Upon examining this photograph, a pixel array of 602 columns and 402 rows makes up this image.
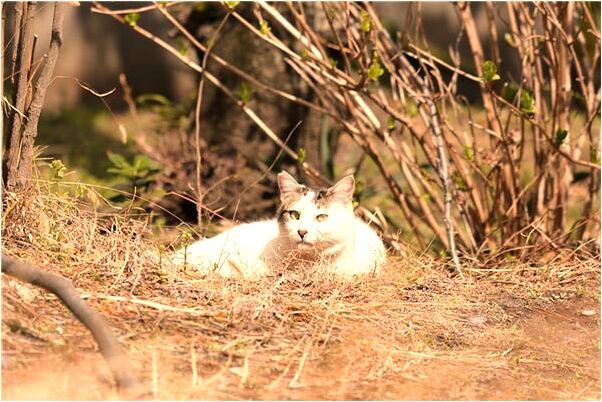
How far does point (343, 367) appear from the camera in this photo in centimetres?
323

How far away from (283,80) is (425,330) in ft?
10.8

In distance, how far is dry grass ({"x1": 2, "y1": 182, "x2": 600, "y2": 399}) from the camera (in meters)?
3.08

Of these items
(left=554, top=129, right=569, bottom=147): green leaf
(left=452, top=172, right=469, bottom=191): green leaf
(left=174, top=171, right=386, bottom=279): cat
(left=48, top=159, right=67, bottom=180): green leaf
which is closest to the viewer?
(left=48, top=159, right=67, bottom=180): green leaf

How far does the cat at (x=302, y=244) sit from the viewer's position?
4191mm

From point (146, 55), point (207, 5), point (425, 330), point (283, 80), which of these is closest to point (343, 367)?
point (425, 330)

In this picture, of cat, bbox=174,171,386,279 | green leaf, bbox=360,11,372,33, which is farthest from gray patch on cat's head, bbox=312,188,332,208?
green leaf, bbox=360,11,372,33

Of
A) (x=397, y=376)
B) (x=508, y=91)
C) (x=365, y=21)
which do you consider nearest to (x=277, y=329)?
(x=397, y=376)

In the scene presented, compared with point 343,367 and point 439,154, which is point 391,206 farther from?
point 343,367

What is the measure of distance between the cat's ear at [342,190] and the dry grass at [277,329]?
41 cm

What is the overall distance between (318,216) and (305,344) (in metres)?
1.03

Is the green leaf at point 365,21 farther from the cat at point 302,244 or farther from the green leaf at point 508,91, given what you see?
A: the green leaf at point 508,91

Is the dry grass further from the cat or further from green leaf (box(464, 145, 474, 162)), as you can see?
green leaf (box(464, 145, 474, 162))

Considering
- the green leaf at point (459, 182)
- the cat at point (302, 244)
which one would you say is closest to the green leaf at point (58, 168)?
the cat at point (302, 244)

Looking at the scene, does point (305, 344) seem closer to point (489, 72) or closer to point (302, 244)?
point (302, 244)
